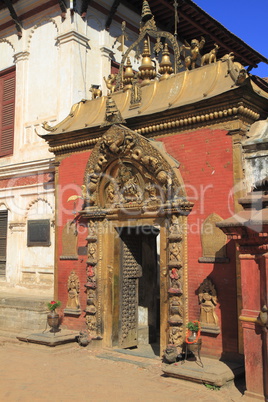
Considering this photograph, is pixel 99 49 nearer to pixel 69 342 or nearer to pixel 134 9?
pixel 134 9

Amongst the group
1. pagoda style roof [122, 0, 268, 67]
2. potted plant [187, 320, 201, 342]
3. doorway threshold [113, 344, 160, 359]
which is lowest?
doorway threshold [113, 344, 160, 359]

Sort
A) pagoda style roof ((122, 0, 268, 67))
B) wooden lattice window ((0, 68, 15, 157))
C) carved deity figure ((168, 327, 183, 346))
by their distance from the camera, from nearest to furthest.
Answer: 1. carved deity figure ((168, 327, 183, 346))
2. wooden lattice window ((0, 68, 15, 157))
3. pagoda style roof ((122, 0, 268, 67))

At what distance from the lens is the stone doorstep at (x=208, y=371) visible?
22.8 feet

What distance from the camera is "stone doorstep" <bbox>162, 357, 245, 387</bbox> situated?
22.8 ft

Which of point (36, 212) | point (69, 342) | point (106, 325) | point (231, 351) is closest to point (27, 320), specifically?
point (69, 342)

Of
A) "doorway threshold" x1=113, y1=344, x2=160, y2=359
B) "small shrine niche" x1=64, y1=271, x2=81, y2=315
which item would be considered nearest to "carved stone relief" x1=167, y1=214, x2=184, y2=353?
"doorway threshold" x1=113, y1=344, x2=160, y2=359

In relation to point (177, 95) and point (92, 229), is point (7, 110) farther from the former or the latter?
point (177, 95)

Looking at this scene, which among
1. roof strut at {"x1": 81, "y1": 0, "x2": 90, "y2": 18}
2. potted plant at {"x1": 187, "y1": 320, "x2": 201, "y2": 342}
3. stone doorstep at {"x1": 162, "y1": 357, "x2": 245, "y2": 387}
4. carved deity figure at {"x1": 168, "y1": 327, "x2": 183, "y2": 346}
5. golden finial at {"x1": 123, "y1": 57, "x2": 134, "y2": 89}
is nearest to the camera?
stone doorstep at {"x1": 162, "y1": 357, "x2": 245, "y2": 387}

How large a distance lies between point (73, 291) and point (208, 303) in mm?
3848

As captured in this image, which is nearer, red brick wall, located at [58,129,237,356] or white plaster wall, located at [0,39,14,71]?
red brick wall, located at [58,129,237,356]

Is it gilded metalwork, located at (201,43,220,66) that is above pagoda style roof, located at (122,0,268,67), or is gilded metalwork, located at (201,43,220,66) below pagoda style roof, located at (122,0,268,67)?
below

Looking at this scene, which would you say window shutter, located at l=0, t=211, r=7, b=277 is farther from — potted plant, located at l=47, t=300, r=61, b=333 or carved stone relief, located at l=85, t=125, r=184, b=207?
carved stone relief, located at l=85, t=125, r=184, b=207

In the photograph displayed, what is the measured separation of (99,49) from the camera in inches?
558

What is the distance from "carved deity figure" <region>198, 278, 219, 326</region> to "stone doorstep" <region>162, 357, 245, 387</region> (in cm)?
71
